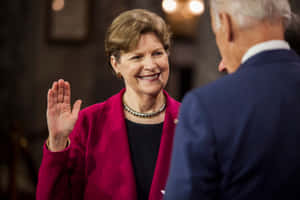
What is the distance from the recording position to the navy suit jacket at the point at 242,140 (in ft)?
2.98

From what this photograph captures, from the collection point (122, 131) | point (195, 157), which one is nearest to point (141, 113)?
point (122, 131)

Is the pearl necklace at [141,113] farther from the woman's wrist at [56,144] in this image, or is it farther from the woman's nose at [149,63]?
the woman's wrist at [56,144]

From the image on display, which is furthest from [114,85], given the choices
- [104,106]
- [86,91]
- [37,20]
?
[104,106]

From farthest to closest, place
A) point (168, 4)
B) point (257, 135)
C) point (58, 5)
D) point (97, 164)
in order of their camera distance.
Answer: point (168, 4) → point (58, 5) → point (97, 164) → point (257, 135)

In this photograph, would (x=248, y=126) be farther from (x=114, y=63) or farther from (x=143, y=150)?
(x=114, y=63)

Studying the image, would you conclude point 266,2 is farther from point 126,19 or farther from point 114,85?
point 114,85

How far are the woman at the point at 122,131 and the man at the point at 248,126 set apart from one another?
1.90 ft

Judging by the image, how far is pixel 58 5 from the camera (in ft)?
16.5

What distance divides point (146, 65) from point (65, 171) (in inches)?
22.5

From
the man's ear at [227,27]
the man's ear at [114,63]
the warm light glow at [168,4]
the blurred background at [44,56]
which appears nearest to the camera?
the man's ear at [227,27]

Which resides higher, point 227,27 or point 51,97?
point 227,27

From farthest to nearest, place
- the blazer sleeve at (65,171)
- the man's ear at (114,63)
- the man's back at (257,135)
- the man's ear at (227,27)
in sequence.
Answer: the man's ear at (114,63), the blazer sleeve at (65,171), the man's ear at (227,27), the man's back at (257,135)

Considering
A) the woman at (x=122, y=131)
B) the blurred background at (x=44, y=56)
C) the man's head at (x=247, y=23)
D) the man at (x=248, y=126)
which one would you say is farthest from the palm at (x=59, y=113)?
the blurred background at (x=44, y=56)

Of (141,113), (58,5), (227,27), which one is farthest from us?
(58,5)
